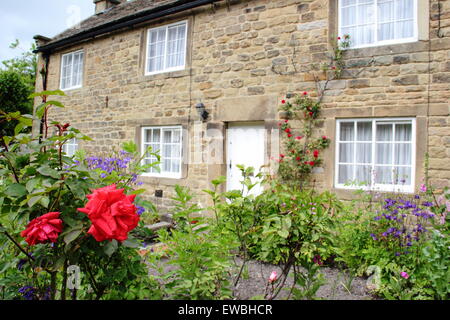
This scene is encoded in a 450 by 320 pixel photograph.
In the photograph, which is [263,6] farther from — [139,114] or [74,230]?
[74,230]

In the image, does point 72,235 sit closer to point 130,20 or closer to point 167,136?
point 167,136

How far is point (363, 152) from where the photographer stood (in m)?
6.52

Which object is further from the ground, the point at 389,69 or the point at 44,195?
the point at 389,69

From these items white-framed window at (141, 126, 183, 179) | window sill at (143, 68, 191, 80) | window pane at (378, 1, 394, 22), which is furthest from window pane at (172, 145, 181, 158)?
window pane at (378, 1, 394, 22)

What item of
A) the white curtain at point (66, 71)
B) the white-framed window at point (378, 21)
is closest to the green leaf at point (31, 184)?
the white-framed window at point (378, 21)

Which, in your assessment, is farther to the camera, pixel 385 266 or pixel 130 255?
pixel 385 266

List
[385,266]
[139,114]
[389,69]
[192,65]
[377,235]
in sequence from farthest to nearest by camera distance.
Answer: [139,114]
[192,65]
[389,69]
[377,235]
[385,266]

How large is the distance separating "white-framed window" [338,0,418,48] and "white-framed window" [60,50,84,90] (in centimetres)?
871

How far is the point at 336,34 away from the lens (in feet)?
22.0

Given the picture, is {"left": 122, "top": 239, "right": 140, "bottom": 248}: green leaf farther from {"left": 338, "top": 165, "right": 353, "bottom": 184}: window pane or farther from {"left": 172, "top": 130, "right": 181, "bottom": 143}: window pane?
{"left": 172, "top": 130, "right": 181, "bottom": 143}: window pane

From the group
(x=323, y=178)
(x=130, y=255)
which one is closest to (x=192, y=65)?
(x=323, y=178)

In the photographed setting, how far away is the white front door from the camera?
7601mm

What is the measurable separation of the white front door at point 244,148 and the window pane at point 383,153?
2.29 meters

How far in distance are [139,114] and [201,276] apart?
827cm
